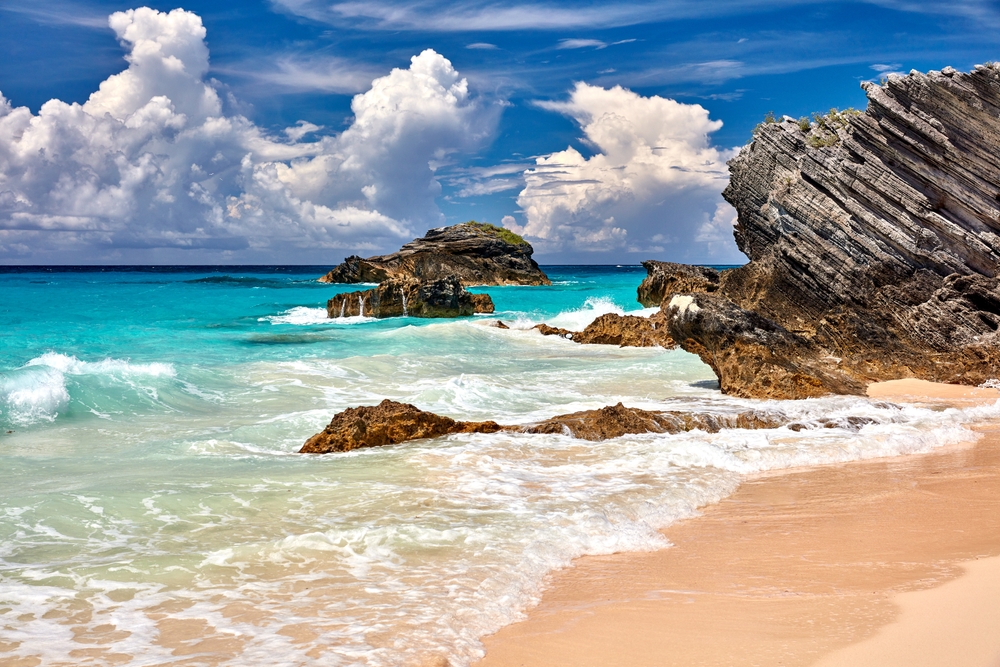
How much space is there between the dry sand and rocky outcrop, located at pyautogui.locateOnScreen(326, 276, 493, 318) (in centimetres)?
3050

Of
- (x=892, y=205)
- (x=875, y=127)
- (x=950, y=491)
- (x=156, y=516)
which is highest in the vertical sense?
(x=875, y=127)

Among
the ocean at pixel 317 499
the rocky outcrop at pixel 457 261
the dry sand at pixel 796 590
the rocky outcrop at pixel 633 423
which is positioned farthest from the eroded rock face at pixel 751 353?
the rocky outcrop at pixel 457 261

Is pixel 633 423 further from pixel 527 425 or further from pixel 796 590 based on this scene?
pixel 796 590

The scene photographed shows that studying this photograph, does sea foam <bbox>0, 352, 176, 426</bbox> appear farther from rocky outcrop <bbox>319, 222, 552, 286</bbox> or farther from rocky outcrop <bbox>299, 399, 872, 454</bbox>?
rocky outcrop <bbox>319, 222, 552, 286</bbox>

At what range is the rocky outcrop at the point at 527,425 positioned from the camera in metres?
9.33

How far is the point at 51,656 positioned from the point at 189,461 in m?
4.99

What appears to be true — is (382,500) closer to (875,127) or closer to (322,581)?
(322,581)

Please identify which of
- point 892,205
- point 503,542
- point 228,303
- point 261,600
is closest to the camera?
point 261,600

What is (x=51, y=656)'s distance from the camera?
3.96m

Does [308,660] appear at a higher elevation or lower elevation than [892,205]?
lower

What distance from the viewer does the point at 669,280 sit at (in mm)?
30250

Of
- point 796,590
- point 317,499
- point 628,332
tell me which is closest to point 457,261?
point 628,332

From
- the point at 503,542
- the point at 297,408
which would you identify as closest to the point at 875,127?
the point at 297,408

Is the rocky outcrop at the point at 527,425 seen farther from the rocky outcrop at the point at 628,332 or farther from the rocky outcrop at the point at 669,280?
the rocky outcrop at the point at 669,280
